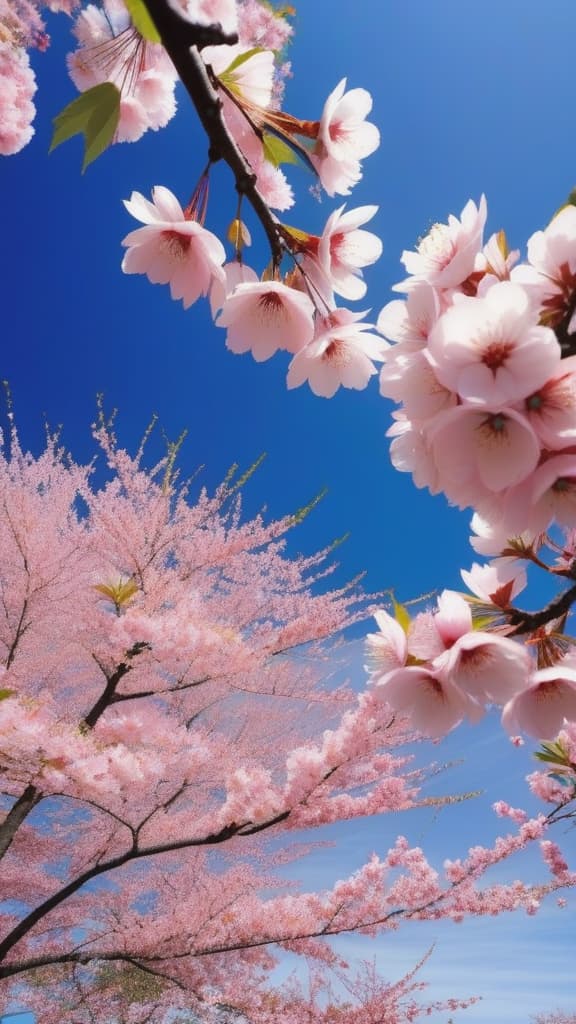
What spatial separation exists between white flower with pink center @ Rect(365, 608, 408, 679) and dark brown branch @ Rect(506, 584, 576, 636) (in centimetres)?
26

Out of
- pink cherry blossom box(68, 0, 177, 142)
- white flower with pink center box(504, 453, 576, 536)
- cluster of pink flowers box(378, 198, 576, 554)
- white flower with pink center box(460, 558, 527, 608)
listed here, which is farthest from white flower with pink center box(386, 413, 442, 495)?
pink cherry blossom box(68, 0, 177, 142)

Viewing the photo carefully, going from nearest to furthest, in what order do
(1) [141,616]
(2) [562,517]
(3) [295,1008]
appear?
(2) [562,517] → (1) [141,616] → (3) [295,1008]

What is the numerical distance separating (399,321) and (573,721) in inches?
35.9

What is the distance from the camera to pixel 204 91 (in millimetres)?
915

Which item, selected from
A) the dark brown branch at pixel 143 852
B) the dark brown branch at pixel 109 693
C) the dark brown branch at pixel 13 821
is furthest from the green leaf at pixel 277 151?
the dark brown branch at pixel 13 821

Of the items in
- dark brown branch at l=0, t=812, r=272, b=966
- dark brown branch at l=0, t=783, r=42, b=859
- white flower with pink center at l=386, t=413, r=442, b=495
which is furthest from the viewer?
dark brown branch at l=0, t=783, r=42, b=859

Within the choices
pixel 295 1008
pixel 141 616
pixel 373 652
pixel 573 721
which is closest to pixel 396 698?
pixel 373 652

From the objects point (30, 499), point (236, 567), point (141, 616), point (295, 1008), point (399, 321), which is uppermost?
point (30, 499)

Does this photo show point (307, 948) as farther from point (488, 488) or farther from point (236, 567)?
point (488, 488)

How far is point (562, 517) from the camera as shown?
892 mm

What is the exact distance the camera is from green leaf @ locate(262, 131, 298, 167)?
1.12m

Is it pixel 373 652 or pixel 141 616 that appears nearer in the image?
pixel 373 652

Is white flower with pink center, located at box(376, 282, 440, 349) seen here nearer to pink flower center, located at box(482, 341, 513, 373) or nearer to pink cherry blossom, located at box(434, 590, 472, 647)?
pink flower center, located at box(482, 341, 513, 373)

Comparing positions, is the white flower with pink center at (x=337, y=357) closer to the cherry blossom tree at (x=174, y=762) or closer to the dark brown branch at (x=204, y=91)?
the dark brown branch at (x=204, y=91)
